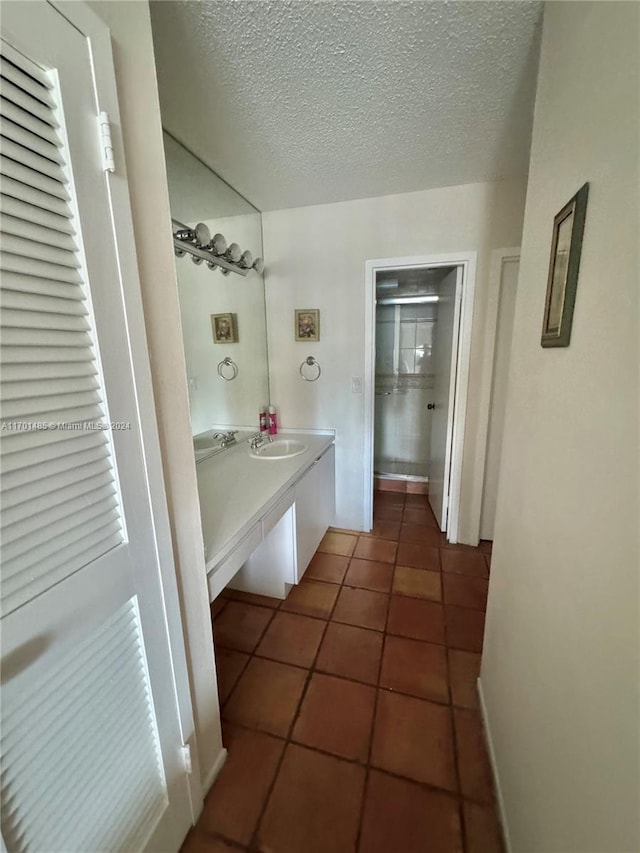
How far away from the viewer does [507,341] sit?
6.82 feet

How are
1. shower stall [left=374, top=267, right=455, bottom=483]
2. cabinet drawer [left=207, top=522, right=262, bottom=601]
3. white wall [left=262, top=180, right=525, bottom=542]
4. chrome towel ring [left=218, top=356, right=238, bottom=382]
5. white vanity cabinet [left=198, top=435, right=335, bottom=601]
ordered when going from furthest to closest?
1. shower stall [left=374, top=267, right=455, bottom=483]
2. chrome towel ring [left=218, top=356, right=238, bottom=382]
3. white wall [left=262, top=180, right=525, bottom=542]
4. white vanity cabinet [left=198, top=435, right=335, bottom=601]
5. cabinet drawer [left=207, top=522, right=262, bottom=601]

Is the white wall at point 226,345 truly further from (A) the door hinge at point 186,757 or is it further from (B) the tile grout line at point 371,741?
(B) the tile grout line at point 371,741

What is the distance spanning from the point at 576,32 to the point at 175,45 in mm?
1089

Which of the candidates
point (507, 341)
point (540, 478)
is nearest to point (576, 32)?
point (540, 478)

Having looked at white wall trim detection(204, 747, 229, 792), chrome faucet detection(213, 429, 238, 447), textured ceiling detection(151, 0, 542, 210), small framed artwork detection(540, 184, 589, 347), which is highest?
textured ceiling detection(151, 0, 542, 210)

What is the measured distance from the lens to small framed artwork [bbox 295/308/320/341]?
233cm

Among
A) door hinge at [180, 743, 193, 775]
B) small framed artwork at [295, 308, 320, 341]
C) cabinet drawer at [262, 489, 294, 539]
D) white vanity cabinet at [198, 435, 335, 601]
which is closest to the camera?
door hinge at [180, 743, 193, 775]

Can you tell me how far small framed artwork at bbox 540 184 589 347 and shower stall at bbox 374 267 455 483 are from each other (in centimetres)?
258

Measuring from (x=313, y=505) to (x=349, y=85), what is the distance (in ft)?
6.16

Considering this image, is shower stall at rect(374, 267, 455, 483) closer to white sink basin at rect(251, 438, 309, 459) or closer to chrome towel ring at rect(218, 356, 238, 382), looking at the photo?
white sink basin at rect(251, 438, 309, 459)

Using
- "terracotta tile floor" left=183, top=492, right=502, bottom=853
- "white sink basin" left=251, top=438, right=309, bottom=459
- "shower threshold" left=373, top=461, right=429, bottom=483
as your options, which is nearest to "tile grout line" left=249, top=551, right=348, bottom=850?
"terracotta tile floor" left=183, top=492, right=502, bottom=853

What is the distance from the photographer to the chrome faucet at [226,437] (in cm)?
212

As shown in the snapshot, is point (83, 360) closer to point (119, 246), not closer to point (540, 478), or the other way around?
point (119, 246)

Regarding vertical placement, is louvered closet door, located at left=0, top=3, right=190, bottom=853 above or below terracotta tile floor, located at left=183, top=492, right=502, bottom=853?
above
